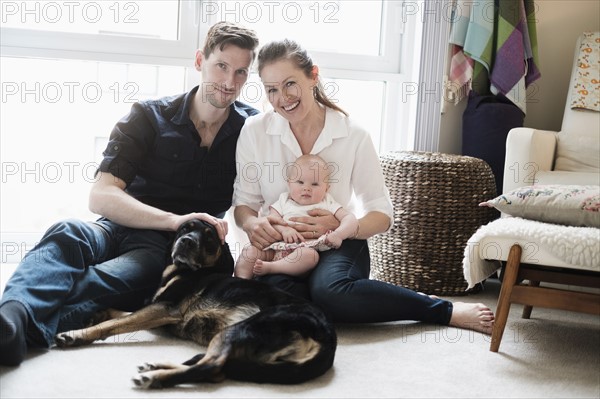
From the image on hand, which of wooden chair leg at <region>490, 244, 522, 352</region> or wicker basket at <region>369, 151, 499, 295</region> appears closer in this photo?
wooden chair leg at <region>490, 244, 522, 352</region>

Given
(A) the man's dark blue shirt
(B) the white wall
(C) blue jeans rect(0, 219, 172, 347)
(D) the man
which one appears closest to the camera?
(C) blue jeans rect(0, 219, 172, 347)

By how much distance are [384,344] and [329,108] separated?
80 centimetres

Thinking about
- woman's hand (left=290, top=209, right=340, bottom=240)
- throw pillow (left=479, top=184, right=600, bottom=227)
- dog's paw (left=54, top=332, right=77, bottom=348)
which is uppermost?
throw pillow (left=479, top=184, right=600, bottom=227)

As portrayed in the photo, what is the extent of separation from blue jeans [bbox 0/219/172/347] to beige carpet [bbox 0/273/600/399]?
10 cm

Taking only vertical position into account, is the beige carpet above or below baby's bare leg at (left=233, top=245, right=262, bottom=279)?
below

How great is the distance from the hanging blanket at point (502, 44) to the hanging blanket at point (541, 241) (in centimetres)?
121

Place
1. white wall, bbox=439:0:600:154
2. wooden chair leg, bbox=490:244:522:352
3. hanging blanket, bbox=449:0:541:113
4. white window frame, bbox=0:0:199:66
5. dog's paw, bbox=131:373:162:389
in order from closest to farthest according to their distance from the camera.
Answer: dog's paw, bbox=131:373:162:389
wooden chair leg, bbox=490:244:522:352
white window frame, bbox=0:0:199:66
hanging blanket, bbox=449:0:541:113
white wall, bbox=439:0:600:154

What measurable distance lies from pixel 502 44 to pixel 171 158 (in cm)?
167

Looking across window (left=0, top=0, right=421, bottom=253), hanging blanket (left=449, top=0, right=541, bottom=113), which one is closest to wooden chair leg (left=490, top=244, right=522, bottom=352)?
hanging blanket (left=449, top=0, right=541, bottom=113)

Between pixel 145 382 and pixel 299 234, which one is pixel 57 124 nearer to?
pixel 299 234

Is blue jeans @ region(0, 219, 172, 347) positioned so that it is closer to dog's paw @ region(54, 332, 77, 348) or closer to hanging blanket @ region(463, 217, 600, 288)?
dog's paw @ region(54, 332, 77, 348)

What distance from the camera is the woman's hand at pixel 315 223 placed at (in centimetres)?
225

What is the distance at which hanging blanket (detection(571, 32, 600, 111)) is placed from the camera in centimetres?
328

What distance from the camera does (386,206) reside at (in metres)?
2.38
